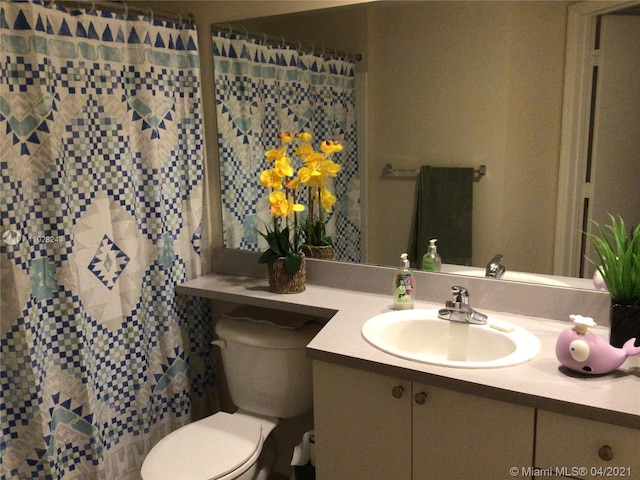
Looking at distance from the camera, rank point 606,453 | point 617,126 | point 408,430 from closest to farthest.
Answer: point 606,453 → point 408,430 → point 617,126

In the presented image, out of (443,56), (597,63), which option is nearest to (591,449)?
(597,63)


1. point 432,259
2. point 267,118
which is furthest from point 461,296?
point 267,118

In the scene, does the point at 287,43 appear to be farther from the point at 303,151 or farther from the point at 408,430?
the point at 408,430

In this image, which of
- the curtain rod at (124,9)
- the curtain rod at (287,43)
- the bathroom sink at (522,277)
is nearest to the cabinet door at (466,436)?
the bathroom sink at (522,277)

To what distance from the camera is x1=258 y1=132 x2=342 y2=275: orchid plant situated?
1.96 m

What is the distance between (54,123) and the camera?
173cm

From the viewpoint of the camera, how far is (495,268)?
5.87ft

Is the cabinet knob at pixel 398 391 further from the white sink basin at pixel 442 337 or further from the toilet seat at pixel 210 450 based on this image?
the toilet seat at pixel 210 450

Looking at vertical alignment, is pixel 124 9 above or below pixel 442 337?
above

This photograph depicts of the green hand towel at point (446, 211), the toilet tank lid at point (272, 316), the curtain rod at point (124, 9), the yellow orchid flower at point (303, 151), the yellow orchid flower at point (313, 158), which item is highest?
the curtain rod at point (124, 9)

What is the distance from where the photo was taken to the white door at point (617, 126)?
153 cm

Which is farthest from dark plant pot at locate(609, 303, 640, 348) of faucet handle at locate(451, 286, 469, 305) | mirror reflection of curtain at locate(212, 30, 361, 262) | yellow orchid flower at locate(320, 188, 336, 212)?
yellow orchid flower at locate(320, 188, 336, 212)

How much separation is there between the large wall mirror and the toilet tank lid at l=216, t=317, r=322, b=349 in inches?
14.6

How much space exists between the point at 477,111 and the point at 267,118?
855 millimetres
